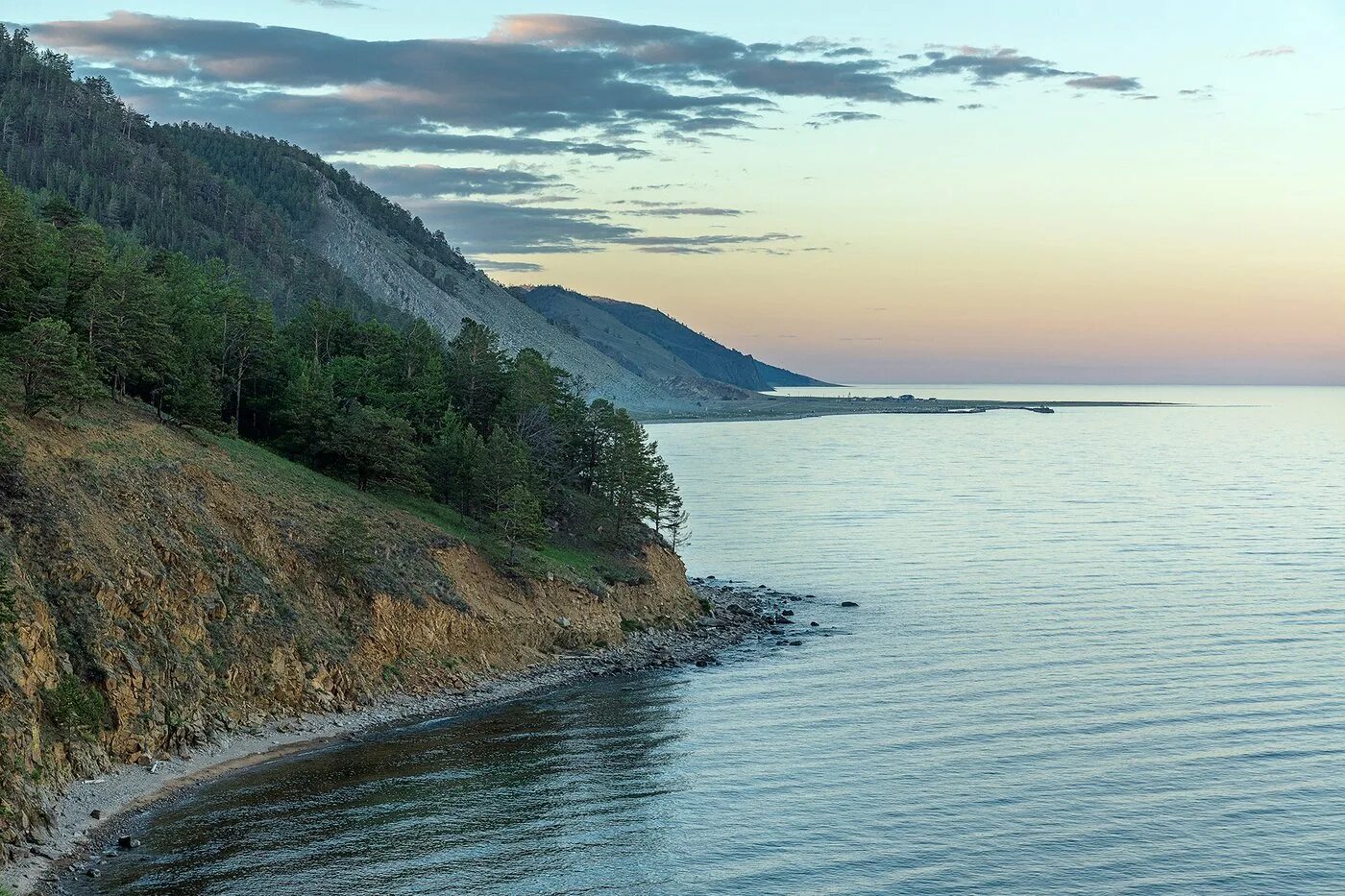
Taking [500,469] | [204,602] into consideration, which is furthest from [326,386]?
[204,602]

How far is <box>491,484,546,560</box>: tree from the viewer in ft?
249

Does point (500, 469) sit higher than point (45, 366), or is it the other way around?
point (45, 366)

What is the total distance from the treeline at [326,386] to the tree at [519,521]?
13cm

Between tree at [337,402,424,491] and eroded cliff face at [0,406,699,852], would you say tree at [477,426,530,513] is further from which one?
eroded cliff face at [0,406,699,852]

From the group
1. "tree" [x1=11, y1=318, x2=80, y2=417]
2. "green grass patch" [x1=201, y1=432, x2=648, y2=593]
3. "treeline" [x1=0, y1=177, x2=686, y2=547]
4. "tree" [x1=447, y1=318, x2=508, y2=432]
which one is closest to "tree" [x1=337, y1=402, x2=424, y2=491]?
"treeline" [x1=0, y1=177, x2=686, y2=547]

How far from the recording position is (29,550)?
4959 centimetres

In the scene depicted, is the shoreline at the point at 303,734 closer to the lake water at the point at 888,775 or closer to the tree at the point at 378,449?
the lake water at the point at 888,775

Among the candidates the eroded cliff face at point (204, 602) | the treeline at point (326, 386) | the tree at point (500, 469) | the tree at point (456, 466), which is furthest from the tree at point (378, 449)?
the tree at point (500, 469)

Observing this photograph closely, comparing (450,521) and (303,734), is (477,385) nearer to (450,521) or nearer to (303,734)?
(450,521)

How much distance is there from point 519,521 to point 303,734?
78.9 feet

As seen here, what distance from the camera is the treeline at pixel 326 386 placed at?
220ft

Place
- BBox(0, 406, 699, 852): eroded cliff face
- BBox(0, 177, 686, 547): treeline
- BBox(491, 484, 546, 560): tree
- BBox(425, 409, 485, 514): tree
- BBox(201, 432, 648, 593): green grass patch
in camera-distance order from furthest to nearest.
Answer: BBox(425, 409, 485, 514): tree
BBox(491, 484, 546, 560): tree
BBox(201, 432, 648, 593): green grass patch
BBox(0, 177, 686, 547): treeline
BBox(0, 406, 699, 852): eroded cliff face

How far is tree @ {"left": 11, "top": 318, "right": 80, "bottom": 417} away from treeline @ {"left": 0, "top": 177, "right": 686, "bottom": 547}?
0.08 metres

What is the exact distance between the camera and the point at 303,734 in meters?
54.5
